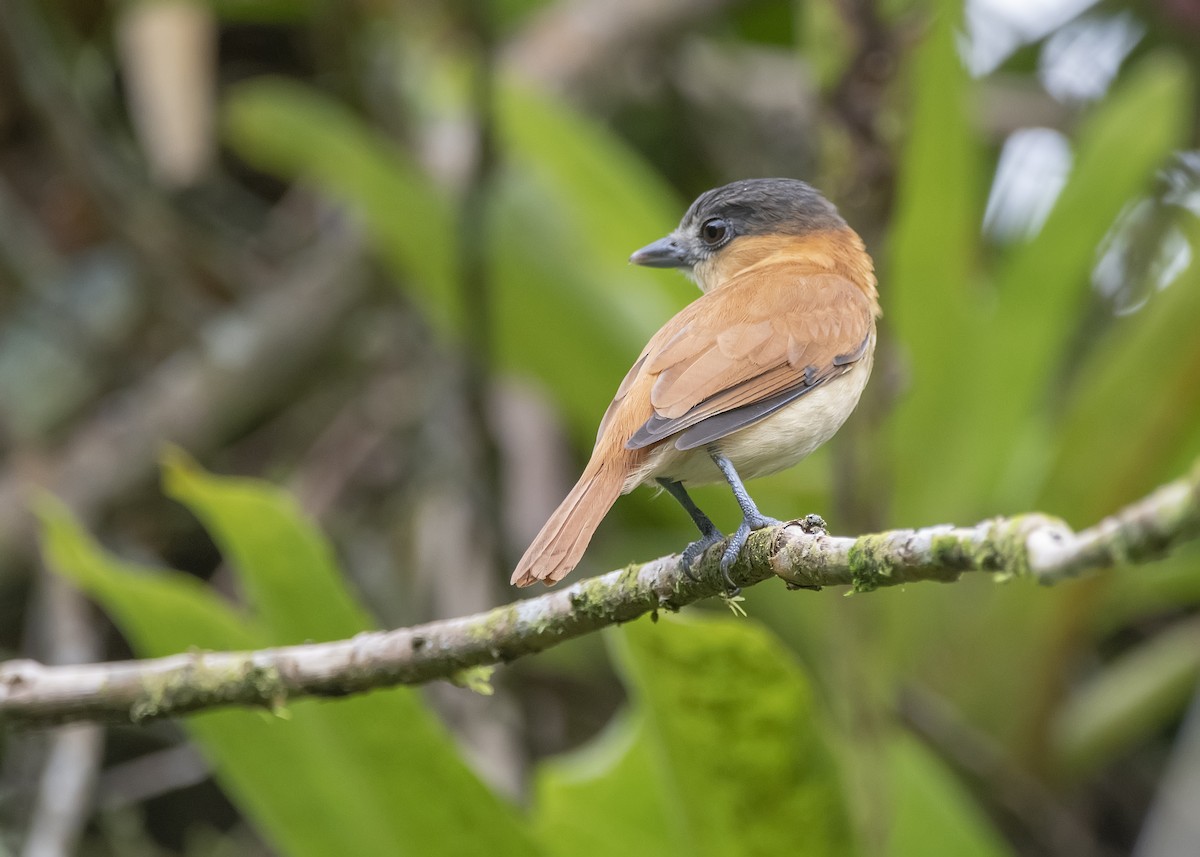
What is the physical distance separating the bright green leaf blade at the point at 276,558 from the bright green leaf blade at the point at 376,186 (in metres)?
1.27

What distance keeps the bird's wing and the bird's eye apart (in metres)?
0.15

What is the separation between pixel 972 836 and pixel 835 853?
A: 2.18ft

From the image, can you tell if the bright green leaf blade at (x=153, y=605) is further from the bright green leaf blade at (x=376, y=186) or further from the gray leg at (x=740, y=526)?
the bright green leaf blade at (x=376, y=186)

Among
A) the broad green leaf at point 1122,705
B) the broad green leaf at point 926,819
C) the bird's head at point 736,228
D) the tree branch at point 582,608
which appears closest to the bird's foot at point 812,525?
the tree branch at point 582,608

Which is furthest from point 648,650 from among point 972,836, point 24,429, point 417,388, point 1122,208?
point 24,429

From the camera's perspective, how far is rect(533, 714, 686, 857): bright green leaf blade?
8.10ft

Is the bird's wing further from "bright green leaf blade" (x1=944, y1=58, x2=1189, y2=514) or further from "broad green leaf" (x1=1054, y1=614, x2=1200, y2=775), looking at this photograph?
"broad green leaf" (x1=1054, y1=614, x2=1200, y2=775)

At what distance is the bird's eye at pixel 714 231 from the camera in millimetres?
2229

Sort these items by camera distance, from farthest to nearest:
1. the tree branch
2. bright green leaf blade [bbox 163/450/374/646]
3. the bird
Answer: bright green leaf blade [bbox 163/450/374/646] → the bird → the tree branch

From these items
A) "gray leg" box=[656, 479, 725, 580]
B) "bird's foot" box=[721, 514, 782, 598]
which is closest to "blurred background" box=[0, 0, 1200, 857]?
"gray leg" box=[656, 479, 725, 580]

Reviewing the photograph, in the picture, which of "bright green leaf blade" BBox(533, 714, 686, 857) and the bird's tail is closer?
the bird's tail

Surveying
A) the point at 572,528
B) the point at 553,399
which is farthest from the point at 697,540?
the point at 553,399

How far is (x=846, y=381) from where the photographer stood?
1.99m

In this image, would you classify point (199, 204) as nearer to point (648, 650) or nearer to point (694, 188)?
point (694, 188)
